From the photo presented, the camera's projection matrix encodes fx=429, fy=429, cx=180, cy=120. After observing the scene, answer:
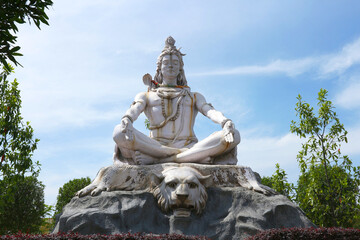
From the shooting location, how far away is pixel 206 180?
6.72 m

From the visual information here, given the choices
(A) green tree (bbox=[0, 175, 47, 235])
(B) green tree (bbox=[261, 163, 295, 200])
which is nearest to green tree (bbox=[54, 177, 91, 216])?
(A) green tree (bbox=[0, 175, 47, 235])

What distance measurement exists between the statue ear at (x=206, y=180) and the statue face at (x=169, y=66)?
7.95ft

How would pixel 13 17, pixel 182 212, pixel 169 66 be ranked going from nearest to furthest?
1. pixel 13 17
2. pixel 182 212
3. pixel 169 66

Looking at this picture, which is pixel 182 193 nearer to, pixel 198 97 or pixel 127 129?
pixel 127 129

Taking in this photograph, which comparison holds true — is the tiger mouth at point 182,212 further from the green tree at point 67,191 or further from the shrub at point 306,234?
the green tree at point 67,191

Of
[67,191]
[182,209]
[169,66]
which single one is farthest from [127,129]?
[67,191]

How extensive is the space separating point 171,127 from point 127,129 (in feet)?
3.79

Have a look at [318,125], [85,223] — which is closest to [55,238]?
[85,223]

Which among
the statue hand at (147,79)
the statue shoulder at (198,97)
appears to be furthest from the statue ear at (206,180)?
the statue hand at (147,79)

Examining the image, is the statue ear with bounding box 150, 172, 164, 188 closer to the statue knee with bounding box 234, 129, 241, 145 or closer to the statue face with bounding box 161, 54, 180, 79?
the statue knee with bounding box 234, 129, 241, 145

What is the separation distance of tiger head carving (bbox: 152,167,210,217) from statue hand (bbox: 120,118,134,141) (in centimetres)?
85

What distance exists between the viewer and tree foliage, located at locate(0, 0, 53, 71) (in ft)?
14.7

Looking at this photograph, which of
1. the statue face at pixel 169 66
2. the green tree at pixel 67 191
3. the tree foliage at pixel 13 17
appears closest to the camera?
the tree foliage at pixel 13 17

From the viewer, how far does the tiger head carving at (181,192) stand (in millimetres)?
6340
